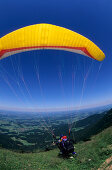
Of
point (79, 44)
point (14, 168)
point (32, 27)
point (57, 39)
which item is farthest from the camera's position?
point (79, 44)

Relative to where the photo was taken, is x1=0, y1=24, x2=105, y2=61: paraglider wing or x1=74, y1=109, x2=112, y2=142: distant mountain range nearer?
x1=0, y1=24, x2=105, y2=61: paraglider wing

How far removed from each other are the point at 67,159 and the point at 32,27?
13046 millimetres

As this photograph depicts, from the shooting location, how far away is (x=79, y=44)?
9.82 metres

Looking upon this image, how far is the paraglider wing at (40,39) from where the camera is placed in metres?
8.55

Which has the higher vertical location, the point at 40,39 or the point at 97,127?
the point at 40,39

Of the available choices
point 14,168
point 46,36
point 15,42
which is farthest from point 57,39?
point 14,168

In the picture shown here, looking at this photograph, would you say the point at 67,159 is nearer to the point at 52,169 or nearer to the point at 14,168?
the point at 52,169

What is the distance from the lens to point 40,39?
8.97 meters

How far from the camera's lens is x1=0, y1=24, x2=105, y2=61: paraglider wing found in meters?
8.55

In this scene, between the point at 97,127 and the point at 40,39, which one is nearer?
the point at 40,39

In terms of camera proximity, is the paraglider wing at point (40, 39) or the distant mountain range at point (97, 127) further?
the distant mountain range at point (97, 127)

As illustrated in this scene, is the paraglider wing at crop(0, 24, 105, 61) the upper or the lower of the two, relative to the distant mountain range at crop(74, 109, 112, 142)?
upper

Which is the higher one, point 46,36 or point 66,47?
point 46,36

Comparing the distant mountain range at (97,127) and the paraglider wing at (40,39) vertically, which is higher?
the paraglider wing at (40,39)
